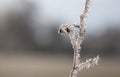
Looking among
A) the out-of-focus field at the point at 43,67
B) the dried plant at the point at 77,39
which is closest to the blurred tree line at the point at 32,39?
the out-of-focus field at the point at 43,67

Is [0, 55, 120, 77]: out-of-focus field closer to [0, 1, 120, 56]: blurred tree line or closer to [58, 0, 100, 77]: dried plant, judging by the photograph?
[0, 1, 120, 56]: blurred tree line

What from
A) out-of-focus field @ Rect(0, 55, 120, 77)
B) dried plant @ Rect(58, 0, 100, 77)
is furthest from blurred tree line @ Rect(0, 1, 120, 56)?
dried plant @ Rect(58, 0, 100, 77)

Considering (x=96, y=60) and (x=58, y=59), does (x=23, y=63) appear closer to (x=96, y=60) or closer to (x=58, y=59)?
(x=58, y=59)

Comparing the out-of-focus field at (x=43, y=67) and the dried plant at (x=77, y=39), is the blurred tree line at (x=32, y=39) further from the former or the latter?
the dried plant at (x=77, y=39)

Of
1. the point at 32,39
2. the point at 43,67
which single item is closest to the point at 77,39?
the point at 43,67

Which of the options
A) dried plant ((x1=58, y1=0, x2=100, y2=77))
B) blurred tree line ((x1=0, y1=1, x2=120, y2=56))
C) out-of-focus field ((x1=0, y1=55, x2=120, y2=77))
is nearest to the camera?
dried plant ((x1=58, y1=0, x2=100, y2=77))

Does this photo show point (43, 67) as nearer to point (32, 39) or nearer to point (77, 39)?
point (32, 39)
